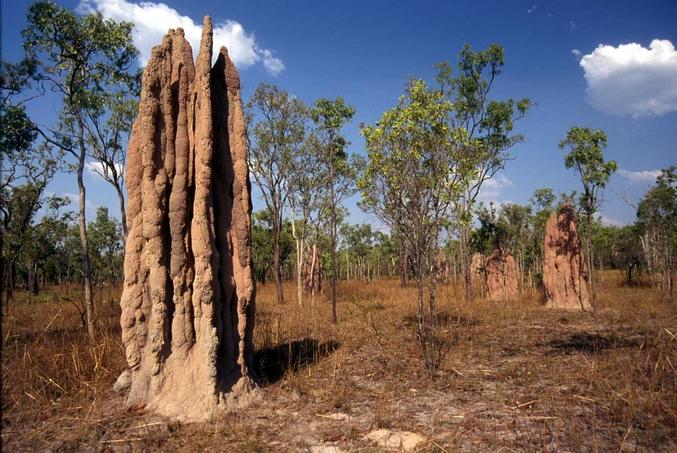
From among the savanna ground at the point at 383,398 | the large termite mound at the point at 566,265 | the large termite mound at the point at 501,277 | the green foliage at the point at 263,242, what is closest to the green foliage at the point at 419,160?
the savanna ground at the point at 383,398

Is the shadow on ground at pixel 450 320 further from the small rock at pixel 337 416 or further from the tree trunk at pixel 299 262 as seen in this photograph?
the small rock at pixel 337 416

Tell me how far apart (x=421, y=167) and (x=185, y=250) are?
5.38 metres

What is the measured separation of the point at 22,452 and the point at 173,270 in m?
2.86

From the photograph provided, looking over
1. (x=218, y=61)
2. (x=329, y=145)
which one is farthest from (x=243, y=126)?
(x=329, y=145)

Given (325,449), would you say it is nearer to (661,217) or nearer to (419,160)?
(419,160)

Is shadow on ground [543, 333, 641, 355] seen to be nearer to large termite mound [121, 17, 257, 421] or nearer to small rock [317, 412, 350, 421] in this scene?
small rock [317, 412, 350, 421]

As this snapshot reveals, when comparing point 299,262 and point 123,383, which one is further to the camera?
point 299,262

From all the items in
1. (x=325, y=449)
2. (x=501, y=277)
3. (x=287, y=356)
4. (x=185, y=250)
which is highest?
(x=185, y=250)

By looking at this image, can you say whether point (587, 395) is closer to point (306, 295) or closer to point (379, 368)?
point (379, 368)

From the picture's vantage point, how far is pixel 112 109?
1453 cm

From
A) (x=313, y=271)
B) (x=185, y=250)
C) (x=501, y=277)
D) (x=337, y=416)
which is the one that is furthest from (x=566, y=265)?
(x=185, y=250)

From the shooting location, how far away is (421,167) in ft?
30.5

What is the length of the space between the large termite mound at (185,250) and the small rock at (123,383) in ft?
2.39

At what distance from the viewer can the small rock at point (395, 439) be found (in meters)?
5.14
